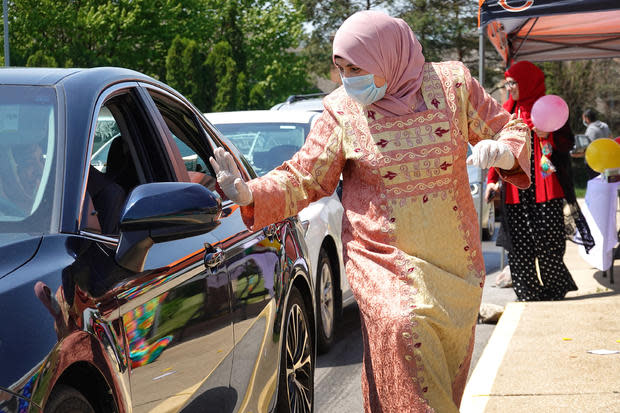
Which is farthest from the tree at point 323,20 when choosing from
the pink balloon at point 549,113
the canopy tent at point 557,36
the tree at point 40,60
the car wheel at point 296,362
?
the car wheel at point 296,362

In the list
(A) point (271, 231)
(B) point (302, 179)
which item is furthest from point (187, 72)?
(B) point (302, 179)

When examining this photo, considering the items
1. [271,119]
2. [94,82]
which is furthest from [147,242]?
[271,119]

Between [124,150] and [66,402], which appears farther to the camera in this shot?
[124,150]

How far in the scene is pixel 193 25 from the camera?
49656mm

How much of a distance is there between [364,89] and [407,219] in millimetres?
490

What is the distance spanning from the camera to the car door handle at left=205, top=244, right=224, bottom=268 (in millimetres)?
3309

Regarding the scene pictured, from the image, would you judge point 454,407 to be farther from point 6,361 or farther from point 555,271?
point 555,271

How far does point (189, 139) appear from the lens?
425 centimetres

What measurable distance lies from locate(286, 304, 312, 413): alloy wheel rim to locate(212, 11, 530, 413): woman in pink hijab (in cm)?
67

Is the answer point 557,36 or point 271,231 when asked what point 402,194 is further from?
point 557,36

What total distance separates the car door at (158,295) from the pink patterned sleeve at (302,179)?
23 centimetres

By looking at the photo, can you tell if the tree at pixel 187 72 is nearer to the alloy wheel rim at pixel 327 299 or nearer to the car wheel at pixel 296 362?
the alloy wheel rim at pixel 327 299

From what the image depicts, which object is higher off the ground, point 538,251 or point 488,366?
point 488,366

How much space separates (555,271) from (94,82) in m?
6.56
